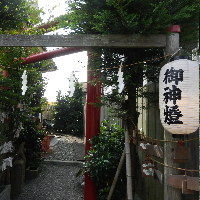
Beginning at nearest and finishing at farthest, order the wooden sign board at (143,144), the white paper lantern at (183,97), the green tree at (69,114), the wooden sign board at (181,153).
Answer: the white paper lantern at (183,97) → the wooden sign board at (181,153) → the wooden sign board at (143,144) → the green tree at (69,114)

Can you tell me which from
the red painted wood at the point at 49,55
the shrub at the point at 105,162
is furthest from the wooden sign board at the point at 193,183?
the red painted wood at the point at 49,55

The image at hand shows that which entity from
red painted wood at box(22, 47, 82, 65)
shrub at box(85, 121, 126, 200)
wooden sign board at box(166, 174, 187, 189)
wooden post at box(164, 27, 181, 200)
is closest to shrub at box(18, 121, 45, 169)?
red painted wood at box(22, 47, 82, 65)

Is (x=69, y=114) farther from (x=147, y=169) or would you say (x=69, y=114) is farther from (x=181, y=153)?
(x=181, y=153)

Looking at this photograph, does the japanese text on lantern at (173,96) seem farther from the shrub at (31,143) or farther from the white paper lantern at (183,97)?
the shrub at (31,143)

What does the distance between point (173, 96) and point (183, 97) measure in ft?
0.45

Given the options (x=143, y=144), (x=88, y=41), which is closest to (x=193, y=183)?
(x=143, y=144)

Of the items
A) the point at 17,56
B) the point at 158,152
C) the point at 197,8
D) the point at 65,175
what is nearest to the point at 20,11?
the point at 17,56

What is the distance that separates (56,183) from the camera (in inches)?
367

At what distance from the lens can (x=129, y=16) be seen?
4.12 metres

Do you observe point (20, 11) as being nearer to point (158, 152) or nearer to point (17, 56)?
point (17, 56)

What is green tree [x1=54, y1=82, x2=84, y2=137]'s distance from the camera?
64.5ft

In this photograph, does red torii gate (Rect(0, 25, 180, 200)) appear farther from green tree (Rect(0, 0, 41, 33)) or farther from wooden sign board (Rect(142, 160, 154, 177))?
wooden sign board (Rect(142, 160, 154, 177))

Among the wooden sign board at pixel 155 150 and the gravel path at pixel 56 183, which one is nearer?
the wooden sign board at pixel 155 150

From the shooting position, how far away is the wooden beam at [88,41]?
14.5 feet
